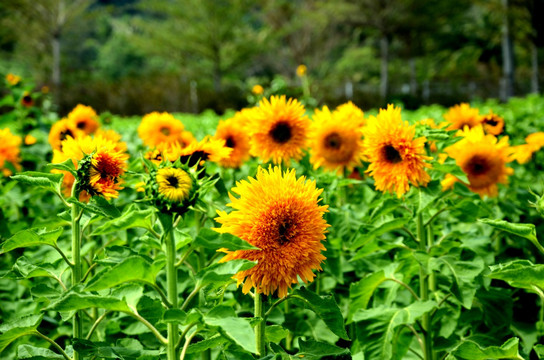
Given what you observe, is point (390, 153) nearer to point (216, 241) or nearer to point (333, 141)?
point (333, 141)

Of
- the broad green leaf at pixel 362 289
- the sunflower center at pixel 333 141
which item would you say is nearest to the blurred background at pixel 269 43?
the sunflower center at pixel 333 141

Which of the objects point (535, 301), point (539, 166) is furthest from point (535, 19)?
point (535, 301)

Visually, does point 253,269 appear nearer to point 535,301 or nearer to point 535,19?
point 535,301

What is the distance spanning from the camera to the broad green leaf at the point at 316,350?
4.06 feet

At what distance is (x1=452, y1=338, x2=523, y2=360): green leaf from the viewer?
129 cm

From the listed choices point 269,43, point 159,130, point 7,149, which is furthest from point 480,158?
point 269,43

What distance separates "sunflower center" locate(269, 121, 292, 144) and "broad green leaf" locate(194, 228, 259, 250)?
3.73 feet

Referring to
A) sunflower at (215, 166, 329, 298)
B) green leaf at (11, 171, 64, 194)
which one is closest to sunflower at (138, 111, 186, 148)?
green leaf at (11, 171, 64, 194)

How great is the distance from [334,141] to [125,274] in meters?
1.46

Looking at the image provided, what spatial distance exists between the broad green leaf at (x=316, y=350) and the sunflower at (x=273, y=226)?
181 mm

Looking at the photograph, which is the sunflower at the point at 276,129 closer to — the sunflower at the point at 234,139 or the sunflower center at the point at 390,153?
the sunflower at the point at 234,139

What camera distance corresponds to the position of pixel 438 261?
5.91ft

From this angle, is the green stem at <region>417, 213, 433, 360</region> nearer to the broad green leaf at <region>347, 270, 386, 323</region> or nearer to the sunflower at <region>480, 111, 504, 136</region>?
the broad green leaf at <region>347, 270, 386, 323</region>

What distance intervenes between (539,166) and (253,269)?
8.45 ft
